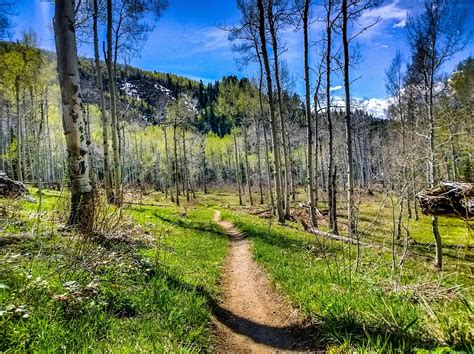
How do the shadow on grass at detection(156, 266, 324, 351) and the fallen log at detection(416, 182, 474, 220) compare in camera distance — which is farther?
the shadow on grass at detection(156, 266, 324, 351)

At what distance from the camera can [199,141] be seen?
198 ft

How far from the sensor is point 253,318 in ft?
18.1

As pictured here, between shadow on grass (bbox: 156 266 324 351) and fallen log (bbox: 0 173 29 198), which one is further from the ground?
fallen log (bbox: 0 173 29 198)

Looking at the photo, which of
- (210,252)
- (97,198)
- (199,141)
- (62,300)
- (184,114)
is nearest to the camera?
(62,300)

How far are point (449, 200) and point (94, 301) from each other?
A: 4608 mm

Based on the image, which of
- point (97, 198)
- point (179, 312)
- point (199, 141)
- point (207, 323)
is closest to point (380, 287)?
point (207, 323)

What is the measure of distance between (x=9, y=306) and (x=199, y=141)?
191ft

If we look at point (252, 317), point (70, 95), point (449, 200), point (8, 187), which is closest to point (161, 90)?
point (8, 187)

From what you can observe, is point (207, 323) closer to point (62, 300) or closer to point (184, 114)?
point (62, 300)

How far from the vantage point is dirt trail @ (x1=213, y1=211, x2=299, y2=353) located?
4.45 meters

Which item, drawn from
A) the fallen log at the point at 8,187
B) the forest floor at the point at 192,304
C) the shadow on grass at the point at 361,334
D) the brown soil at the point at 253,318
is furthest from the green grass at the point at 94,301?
the fallen log at the point at 8,187

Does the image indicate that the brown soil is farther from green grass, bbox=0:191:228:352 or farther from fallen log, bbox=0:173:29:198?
fallen log, bbox=0:173:29:198

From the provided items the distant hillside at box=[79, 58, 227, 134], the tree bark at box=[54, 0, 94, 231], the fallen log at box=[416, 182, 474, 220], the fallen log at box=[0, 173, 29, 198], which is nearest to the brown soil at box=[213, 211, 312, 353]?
the fallen log at box=[416, 182, 474, 220]

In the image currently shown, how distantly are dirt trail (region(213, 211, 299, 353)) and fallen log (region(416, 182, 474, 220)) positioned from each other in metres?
2.57
